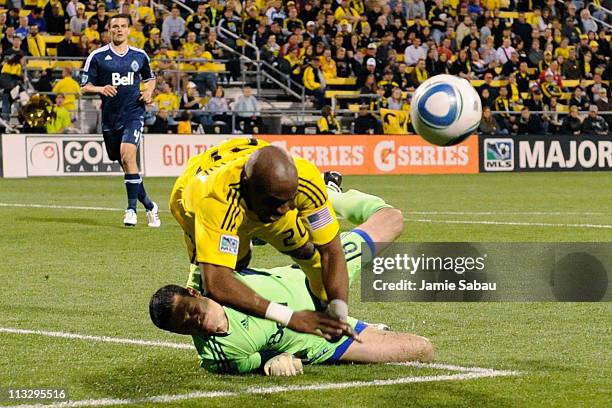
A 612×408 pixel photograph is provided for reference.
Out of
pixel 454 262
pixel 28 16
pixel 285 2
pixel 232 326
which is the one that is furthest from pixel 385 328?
pixel 285 2

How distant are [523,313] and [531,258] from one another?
337cm

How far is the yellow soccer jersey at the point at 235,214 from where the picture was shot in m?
5.78

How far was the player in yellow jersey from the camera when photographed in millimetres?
5574

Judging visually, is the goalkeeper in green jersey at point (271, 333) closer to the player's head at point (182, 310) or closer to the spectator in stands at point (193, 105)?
the player's head at point (182, 310)

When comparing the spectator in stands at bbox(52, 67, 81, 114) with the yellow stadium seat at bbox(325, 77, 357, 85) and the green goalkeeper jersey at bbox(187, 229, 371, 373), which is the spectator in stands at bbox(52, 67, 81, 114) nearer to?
the yellow stadium seat at bbox(325, 77, 357, 85)

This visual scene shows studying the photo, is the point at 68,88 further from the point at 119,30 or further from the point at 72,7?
the point at 119,30

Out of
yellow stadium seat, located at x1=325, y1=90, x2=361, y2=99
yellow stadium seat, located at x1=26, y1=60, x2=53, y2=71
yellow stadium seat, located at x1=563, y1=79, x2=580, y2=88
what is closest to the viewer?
yellow stadium seat, located at x1=26, y1=60, x2=53, y2=71

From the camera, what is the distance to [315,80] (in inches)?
1241

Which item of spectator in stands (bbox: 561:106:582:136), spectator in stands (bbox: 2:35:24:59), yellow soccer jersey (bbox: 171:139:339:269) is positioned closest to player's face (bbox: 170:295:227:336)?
yellow soccer jersey (bbox: 171:139:339:269)

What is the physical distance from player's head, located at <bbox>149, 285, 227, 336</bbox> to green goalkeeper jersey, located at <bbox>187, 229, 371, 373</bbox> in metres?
0.19

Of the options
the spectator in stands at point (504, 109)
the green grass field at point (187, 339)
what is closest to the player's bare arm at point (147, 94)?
the green grass field at point (187, 339)

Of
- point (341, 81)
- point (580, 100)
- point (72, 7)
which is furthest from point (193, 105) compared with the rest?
point (580, 100)

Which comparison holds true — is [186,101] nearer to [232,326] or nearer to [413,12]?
[413,12]

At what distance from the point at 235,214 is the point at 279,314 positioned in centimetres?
53
